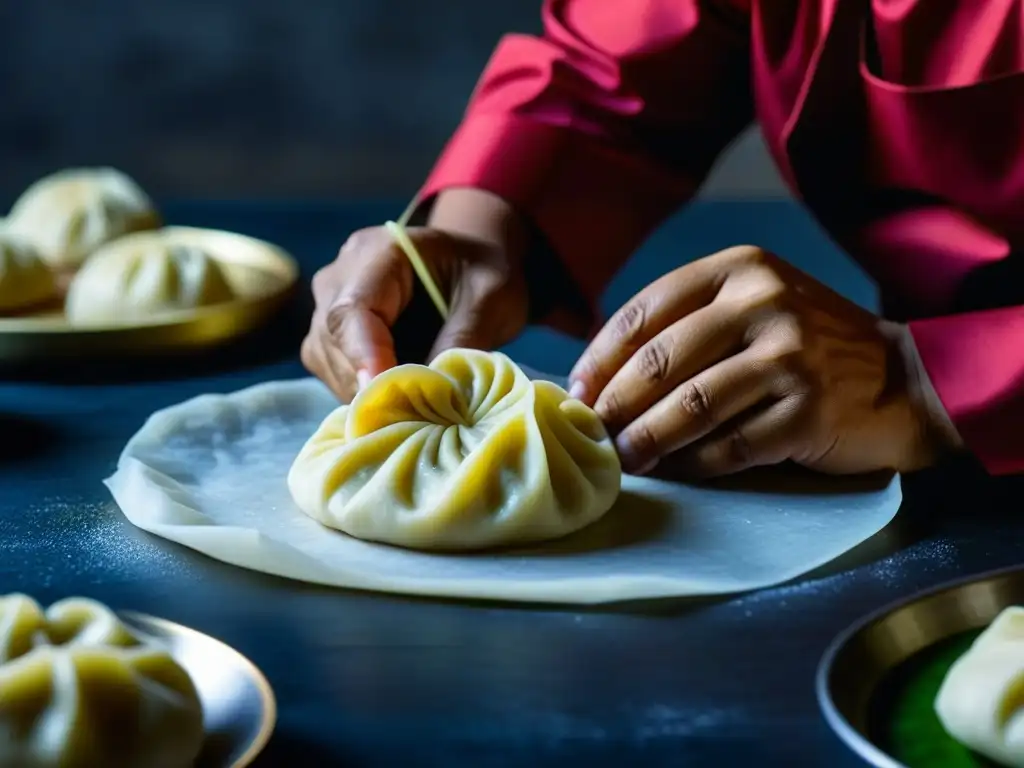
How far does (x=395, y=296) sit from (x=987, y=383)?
28.4 inches

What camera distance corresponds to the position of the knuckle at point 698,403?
146cm

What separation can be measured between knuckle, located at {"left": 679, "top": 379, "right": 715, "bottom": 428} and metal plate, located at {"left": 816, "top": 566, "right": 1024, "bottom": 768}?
409mm

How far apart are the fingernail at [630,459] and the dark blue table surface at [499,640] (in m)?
0.27

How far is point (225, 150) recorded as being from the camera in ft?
11.9

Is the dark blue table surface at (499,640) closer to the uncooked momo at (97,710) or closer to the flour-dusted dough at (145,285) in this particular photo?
the uncooked momo at (97,710)

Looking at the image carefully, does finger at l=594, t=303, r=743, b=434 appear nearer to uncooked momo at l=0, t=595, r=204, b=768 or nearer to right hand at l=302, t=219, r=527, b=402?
right hand at l=302, t=219, r=527, b=402

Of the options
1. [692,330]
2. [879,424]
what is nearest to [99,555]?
[692,330]

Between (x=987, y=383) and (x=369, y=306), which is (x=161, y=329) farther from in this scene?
(x=987, y=383)

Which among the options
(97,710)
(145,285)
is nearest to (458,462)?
(97,710)

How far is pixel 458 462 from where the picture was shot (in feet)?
4.73

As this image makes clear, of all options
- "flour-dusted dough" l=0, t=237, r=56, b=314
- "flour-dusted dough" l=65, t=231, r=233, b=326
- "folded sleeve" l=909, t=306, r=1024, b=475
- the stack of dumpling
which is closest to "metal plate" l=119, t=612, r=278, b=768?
"folded sleeve" l=909, t=306, r=1024, b=475

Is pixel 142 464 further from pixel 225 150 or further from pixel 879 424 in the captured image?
pixel 225 150

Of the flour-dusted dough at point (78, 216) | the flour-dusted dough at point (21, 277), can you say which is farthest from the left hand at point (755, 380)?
the flour-dusted dough at point (78, 216)

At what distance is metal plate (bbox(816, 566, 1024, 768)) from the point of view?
2.99ft
